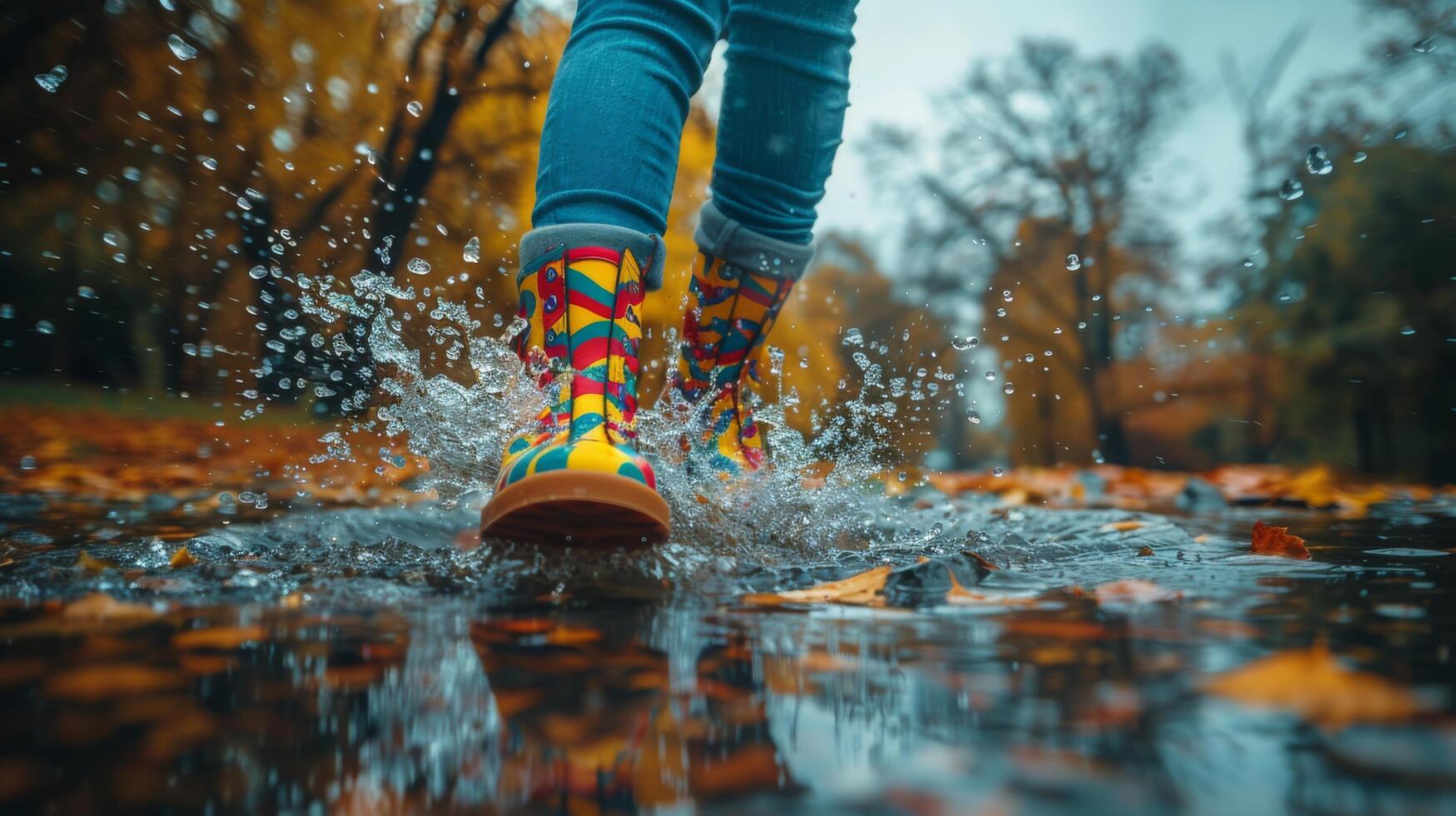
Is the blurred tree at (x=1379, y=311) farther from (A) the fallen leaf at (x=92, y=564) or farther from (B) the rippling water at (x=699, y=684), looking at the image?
(A) the fallen leaf at (x=92, y=564)

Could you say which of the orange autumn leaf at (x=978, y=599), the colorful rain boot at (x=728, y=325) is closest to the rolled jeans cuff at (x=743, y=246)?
the colorful rain boot at (x=728, y=325)

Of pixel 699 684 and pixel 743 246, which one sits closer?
pixel 699 684

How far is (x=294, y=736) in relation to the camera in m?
0.55

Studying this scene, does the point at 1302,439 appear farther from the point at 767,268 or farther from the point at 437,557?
the point at 437,557

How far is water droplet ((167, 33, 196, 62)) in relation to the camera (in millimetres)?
6809

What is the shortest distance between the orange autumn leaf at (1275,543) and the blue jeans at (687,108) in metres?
0.93

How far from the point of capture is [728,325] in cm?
171

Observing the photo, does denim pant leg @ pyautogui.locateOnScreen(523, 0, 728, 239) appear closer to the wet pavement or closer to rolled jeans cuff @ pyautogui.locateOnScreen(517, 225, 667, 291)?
rolled jeans cuff @ pyautogui.locateOnScreen(517, 225, 667, 291)

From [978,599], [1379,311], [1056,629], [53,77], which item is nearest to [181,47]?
[53,77]

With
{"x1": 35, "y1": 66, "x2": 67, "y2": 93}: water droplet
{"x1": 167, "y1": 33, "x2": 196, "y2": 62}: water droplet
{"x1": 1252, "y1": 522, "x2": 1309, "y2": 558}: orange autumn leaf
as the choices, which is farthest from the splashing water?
{"x1": 167, "y1": 33, "x2": 196, "y2": 62}: water droplet

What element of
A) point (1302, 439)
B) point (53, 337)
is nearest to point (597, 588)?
point (1302, 439)

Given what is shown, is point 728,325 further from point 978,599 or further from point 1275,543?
point 1275,543

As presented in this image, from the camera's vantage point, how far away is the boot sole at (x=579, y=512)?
1.02 metres

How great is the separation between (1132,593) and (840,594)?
0.33 metres
